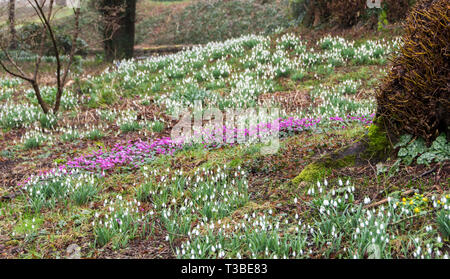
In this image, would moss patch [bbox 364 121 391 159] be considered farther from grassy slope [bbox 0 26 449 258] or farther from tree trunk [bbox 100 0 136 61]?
tree trunk [bbox 100 0 136 61]

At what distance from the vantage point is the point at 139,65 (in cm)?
1201

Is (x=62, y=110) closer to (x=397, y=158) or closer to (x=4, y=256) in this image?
(x=4, y=256)

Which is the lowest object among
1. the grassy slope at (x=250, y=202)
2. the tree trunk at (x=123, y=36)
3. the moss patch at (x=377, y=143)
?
the grassy slope at (x=250, y=202)

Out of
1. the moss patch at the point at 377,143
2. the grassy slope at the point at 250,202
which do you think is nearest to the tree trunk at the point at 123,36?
the grassy slope at the point at 250,202

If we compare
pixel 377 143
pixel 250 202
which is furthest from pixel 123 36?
pixel 377 143

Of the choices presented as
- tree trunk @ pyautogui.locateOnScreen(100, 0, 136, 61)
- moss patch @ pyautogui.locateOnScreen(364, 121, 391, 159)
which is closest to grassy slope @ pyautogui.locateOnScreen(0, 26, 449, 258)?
moss patch @ pyautogui.locateOnScreen(364, 121, 391, 159)

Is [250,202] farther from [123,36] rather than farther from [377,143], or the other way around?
[123,36]

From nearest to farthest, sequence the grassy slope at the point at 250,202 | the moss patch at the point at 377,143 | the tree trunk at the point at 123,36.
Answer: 1. the grassy slope at the point at 250,202
2. the moss patch at the point at 377,143
3. the tree trunk at the point at 123,36

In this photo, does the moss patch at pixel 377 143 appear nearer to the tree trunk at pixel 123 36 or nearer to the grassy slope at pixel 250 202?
the grassy slope at pixel 250 202

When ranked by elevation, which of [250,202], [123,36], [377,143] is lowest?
[250,202]

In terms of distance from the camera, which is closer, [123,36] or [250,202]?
[250,202]

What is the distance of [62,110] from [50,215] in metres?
5.24
